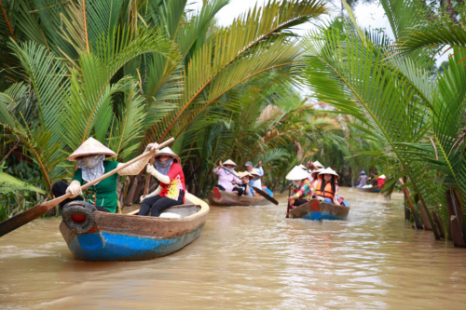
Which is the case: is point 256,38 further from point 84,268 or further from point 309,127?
point 309,127

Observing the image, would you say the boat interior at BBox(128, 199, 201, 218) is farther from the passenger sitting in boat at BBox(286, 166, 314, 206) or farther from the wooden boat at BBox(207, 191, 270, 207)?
the wooden boat at BBox(207, 191, 270, 207)

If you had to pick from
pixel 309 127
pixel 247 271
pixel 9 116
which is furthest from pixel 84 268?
pixel 309 127

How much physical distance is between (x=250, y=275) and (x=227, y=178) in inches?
393

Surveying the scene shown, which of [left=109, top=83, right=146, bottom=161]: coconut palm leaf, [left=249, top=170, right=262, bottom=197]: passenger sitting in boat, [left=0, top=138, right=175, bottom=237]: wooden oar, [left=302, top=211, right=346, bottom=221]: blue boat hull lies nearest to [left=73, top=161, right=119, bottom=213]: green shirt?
[left=0, top=138, right=175, bottom=237]: wooden oar

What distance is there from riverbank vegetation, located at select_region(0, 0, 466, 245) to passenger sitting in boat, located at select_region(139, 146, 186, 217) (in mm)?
1507

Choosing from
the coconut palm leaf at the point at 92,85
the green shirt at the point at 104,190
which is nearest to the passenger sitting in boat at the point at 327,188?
the coconut palm leaf at the point at 92,85

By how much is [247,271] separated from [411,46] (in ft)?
9.40

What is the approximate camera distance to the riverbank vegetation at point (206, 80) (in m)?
6.25

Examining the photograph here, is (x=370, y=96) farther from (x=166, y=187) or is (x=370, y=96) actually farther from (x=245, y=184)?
(x=245, y=184)

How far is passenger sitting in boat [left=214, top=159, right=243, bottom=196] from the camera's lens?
48.9 feet

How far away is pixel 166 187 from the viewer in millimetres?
7367

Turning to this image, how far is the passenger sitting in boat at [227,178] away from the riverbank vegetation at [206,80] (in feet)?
10.9

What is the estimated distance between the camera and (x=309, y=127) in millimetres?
20016

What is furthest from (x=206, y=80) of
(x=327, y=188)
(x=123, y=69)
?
(x=327, y=188)
